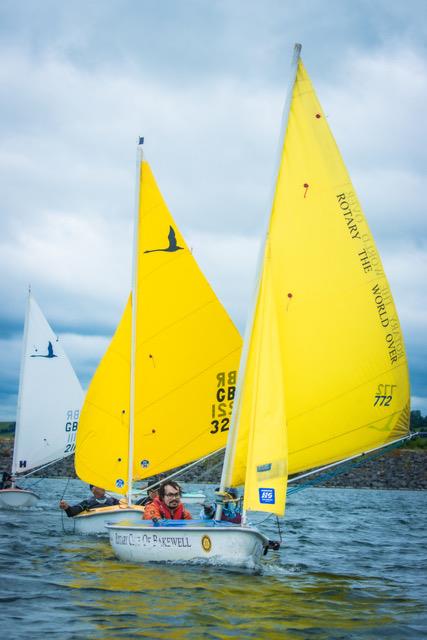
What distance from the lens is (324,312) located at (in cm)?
1412

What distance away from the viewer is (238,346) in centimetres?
2158

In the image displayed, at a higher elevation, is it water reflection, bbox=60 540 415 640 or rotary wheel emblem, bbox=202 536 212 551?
rotary wheel emblem, bbox=202 536 212 551

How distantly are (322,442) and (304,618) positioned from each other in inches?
146

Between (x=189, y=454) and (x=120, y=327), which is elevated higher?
(x=120, y=327)

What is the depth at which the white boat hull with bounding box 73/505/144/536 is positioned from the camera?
65.2 feet

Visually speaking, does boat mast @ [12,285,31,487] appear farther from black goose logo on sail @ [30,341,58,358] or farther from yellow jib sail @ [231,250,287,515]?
yellow jib sail @ [231,250,287,515]

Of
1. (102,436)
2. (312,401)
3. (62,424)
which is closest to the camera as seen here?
(312,401)

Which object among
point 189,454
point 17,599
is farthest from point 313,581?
point 189,454

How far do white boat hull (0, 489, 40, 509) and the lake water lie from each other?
11.3m

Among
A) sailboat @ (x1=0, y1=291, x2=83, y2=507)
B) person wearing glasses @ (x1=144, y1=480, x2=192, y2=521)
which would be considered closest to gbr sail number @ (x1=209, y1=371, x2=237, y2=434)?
person wearing glasses @ (x1=144, y1=480, x2=192, y2=521)

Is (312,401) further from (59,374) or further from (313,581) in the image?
(59,374)

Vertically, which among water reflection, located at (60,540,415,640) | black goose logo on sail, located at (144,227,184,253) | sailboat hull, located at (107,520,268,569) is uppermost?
black goose logo on sail, located at (144,227,184,253)

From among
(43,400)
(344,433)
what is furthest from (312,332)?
(43,400)

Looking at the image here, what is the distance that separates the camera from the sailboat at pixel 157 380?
20.8 m
